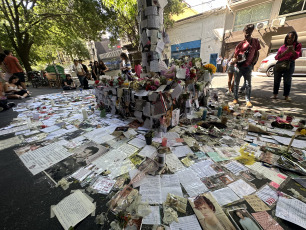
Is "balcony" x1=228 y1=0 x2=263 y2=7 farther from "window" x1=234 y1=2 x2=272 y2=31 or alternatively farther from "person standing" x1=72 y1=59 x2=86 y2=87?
"person standing" x1=72 y1=59 x2=86 y2=87

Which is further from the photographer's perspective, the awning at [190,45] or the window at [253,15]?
the awning at [190,45]

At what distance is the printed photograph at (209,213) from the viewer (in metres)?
1.02

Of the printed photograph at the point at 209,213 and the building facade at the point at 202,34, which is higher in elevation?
the building facade at the point at 202,34

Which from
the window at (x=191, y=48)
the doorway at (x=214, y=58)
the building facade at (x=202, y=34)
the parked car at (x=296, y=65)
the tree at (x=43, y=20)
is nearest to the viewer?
the parked car at (x=296, y=65)

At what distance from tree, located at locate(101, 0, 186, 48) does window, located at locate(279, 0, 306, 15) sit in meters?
7.55

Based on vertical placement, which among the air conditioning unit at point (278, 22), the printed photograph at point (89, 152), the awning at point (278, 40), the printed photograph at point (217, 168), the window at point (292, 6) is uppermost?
the window at point (292, 6)

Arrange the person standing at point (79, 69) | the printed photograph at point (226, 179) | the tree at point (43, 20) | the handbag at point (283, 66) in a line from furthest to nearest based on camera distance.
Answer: the tree at point (43, 20)
the person standing at point (79, 69)
the handbag at point (283, 66)
the printed photograph at point (226, 179)

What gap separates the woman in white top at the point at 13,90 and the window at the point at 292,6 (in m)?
17.7

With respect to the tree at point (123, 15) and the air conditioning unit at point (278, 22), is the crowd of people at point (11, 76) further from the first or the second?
the air conditioning unit at point (278, 22)

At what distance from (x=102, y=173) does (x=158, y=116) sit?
121 cm

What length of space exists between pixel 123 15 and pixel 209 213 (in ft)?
36.4

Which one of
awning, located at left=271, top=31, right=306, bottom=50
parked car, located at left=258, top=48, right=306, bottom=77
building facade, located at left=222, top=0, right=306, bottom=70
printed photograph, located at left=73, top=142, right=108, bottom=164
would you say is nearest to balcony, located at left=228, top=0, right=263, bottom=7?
building facade, located at left=222, top=0, right=306, bottom=70

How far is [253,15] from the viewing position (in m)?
11.0

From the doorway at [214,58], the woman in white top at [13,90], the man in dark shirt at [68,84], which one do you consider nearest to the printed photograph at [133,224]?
the woman in white top at [13,90]
